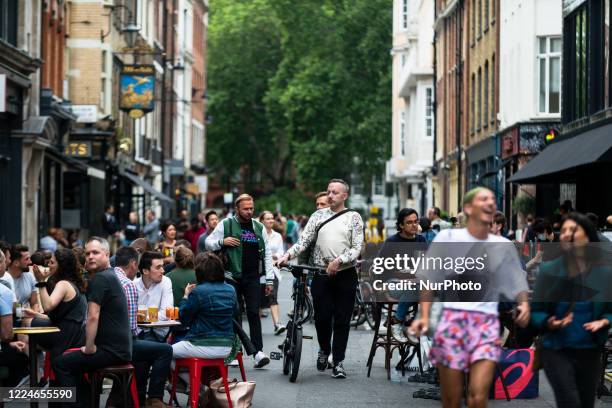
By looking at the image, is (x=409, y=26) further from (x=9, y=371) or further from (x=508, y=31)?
(x=9, y=371)

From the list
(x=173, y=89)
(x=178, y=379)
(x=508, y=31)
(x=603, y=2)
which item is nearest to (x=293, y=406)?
(x=178, y=379)

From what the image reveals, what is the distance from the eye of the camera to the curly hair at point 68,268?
11430 millimetres

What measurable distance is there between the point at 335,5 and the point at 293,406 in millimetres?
66157

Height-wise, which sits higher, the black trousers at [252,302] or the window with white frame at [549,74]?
the window with white frame at [549,74]

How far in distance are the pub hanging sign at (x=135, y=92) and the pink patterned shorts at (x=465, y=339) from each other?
35.4m

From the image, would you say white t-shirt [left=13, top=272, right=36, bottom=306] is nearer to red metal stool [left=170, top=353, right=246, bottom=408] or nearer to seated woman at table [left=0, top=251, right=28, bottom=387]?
seated woman at table [left=0, top=251, right=28, bottom=387]

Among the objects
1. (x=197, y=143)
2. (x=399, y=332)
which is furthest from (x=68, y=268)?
(x=197, y=143)

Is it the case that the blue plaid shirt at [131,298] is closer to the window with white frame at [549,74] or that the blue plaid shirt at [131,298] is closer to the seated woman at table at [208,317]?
the seated woman at table at [208,317]

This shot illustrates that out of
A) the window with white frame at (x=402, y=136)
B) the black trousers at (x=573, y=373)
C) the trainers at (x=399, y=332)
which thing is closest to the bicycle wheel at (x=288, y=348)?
the trainers at (x=399, y=332)

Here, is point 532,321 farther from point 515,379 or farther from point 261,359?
point 261,359

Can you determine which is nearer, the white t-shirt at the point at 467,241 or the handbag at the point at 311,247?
the white t-shirt at the point at 467,241

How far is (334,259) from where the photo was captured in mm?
14766

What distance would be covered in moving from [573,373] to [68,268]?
4.34m

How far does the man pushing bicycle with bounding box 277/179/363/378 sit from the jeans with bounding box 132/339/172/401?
316 centimetres
